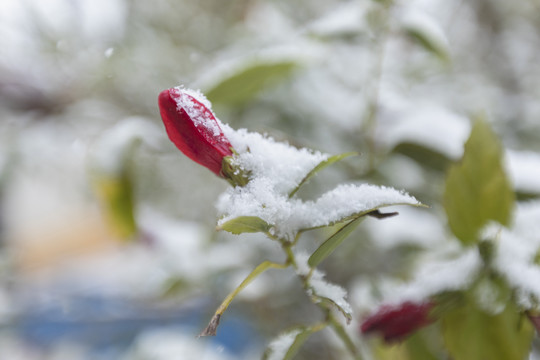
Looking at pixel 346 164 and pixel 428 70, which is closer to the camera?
pixel 346 164

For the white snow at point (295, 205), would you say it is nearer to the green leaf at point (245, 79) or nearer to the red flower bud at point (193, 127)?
the red flower bud at point (193, 127)

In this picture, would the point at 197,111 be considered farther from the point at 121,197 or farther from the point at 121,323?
the point at 121,323

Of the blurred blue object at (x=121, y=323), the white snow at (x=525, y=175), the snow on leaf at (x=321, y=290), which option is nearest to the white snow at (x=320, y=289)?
the snow on leaf at (x=321, y=290)

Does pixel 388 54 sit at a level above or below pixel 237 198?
above

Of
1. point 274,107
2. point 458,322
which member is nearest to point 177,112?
point 458,322

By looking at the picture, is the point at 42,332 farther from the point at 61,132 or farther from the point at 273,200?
the point at 273,200

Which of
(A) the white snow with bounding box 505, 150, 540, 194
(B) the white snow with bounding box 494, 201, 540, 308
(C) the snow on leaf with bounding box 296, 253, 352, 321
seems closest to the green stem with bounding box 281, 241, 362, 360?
(C) the snow on leaf with bounding box 296, 253, 352, 321
